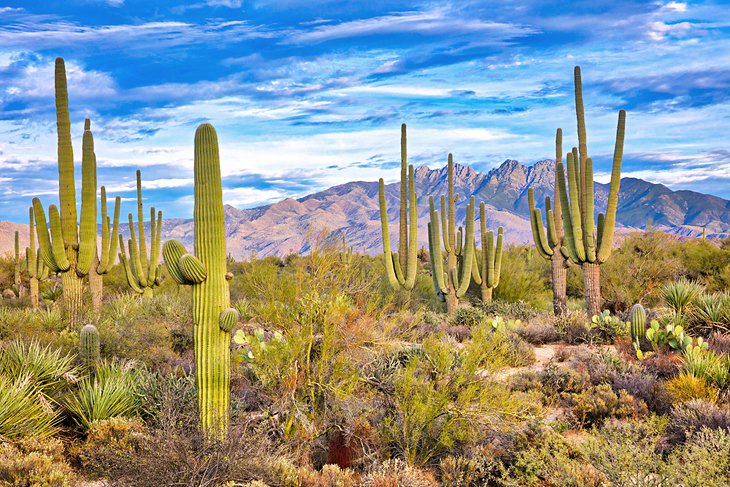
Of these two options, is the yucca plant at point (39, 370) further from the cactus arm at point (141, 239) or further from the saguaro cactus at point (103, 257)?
the cactus arm at point (141, 239)

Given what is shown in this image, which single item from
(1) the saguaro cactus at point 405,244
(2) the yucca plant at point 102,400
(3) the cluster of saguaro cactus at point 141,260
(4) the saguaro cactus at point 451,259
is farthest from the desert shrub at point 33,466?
(3) the cluster of saguaro cactus at point 141,260

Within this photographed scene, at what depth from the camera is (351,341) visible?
29.0 feet

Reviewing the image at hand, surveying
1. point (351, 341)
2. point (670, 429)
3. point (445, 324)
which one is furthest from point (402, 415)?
point (445, 324)

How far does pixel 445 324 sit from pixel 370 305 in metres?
7.99

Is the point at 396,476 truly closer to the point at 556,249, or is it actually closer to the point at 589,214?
the point at 589,214

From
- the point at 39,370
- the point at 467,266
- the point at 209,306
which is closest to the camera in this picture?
the point at 209,306

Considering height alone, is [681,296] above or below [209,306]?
below

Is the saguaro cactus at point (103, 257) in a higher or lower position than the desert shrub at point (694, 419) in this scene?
higher

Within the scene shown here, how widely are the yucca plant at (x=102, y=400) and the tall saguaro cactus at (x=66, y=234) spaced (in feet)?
15.8

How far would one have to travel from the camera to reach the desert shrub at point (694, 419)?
841 centimetres

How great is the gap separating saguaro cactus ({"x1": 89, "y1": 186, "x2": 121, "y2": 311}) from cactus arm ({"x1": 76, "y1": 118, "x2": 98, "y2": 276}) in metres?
3.19

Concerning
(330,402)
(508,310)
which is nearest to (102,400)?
(330,402)

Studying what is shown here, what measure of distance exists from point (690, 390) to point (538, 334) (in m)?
5.54

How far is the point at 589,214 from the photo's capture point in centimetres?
1750
